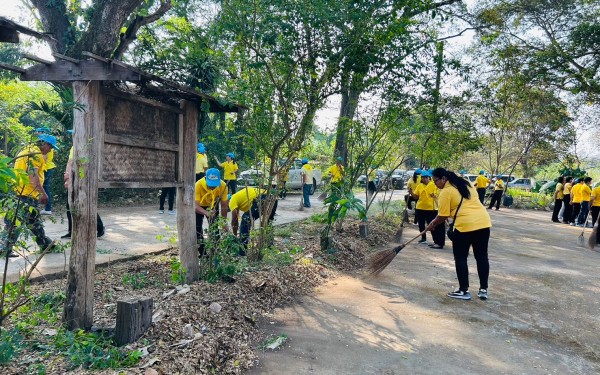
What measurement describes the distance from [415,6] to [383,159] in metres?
3.41

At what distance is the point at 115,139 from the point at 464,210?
13.3 feet

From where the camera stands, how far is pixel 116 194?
1209 cm

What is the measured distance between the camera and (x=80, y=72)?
10.4 feet

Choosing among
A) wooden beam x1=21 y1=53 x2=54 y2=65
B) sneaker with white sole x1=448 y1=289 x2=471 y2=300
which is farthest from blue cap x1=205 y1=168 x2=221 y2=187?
sneaker with white sole x1=448 y1=289 x2=471 y2=300

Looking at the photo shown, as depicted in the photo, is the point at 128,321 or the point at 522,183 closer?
the point at 128,321

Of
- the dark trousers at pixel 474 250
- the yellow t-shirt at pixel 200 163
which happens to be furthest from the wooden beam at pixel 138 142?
the yellow t-shirt at pixel 200 163

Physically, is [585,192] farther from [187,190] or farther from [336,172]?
[187,190]

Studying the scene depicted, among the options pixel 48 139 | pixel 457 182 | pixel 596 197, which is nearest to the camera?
pixel 48 139

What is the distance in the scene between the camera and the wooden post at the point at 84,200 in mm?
3230

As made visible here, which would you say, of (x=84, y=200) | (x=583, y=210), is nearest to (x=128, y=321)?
(x=84, y=200)

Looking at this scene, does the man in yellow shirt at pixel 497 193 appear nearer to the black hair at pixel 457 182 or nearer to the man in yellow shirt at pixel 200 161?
the man in yellow shirt at pixel 200 161

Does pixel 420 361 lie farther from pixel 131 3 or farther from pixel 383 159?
pixel 131 3

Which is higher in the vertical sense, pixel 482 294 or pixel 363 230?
pixel 363 230

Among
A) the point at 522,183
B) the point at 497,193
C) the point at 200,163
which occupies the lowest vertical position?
the point at 497,193
